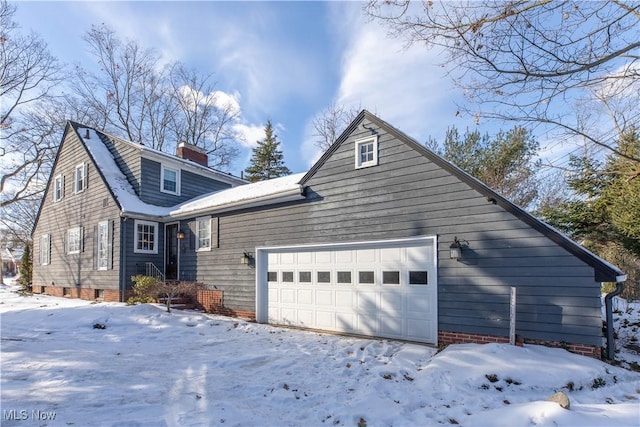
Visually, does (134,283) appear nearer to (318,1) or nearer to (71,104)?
(318,1)

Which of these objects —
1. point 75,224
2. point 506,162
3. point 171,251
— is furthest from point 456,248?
point 75,224

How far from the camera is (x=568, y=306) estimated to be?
5.84 meters

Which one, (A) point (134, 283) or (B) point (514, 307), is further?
(A) point (134, 283)

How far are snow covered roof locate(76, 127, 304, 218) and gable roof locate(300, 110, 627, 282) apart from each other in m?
2.09

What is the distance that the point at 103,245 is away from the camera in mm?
13609

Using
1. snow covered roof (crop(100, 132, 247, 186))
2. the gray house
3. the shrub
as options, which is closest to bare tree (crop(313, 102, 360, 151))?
snow covered roof (crop(100, 132, 247, 186))

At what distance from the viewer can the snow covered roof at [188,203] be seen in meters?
10.1

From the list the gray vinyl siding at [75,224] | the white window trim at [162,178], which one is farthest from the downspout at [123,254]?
the white window trim at [162,178]

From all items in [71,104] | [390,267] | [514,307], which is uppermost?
[71,104]

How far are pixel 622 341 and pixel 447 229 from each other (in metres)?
4.37

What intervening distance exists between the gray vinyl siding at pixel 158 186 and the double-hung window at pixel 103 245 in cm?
178

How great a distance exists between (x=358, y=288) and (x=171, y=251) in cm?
845

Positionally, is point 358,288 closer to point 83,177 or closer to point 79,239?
point 79,239

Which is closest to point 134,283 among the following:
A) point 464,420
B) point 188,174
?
point 188,174
